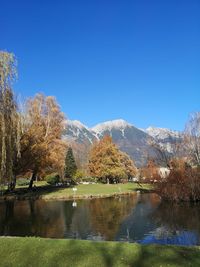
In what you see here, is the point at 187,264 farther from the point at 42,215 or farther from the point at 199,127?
the point at 199,127

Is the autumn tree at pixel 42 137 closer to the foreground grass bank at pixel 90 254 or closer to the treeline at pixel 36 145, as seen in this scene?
the treeline at pixel 36 145

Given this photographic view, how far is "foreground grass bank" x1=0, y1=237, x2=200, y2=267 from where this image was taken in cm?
1152

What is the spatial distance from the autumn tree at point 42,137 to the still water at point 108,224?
13382 mm

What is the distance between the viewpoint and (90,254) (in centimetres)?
1227

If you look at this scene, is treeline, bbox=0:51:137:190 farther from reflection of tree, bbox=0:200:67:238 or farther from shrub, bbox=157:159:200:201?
shrub, bbox=157:159:200:201

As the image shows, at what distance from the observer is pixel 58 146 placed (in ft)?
173

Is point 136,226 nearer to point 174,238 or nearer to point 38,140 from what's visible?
point 174,238

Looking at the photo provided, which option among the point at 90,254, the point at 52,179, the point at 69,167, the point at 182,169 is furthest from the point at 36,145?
the point at 69,167

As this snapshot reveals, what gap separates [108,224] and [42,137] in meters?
27.5

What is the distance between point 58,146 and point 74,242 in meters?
39.6

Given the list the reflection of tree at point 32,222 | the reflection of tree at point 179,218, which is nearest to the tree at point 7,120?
the reflection of tree at point 32,222

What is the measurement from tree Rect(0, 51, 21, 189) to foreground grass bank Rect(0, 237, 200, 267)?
946 centimetres

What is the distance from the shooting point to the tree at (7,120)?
21375 millimetres

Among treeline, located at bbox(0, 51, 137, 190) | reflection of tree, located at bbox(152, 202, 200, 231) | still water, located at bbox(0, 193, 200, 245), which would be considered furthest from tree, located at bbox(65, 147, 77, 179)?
reflection of tree, located at bbox(152, 202, 200, 231)
